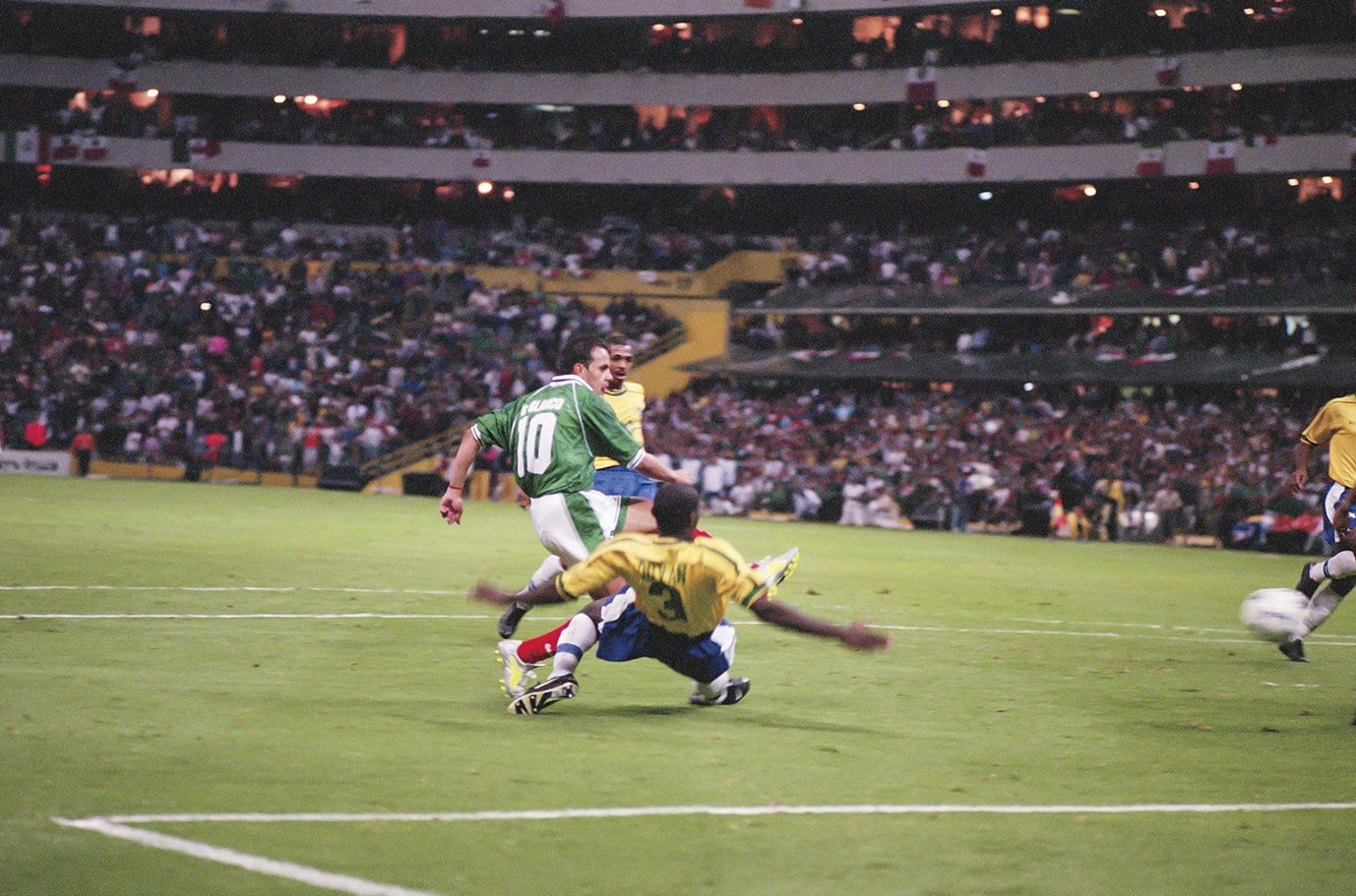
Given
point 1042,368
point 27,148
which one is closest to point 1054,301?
point 1042,368

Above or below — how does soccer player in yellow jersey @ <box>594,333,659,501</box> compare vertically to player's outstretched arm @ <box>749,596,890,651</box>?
above

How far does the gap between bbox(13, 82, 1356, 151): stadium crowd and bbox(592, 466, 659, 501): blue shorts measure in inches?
1657

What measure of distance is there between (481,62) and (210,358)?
1970 centimetres

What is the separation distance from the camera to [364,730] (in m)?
7.72

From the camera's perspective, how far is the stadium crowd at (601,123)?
51.6 m

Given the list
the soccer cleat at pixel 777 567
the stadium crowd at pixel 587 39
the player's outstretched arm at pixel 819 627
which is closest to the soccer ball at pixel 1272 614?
the soccer cleat at pixel 777 567

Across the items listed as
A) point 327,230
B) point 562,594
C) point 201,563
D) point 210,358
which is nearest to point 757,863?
point 562,594

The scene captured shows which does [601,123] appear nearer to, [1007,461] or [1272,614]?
[1007,461]

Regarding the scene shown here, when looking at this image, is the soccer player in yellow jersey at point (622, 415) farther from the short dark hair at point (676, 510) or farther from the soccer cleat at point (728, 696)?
the short dark hair at point (676, 510)

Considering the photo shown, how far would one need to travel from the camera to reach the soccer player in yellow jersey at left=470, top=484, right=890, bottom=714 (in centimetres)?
778

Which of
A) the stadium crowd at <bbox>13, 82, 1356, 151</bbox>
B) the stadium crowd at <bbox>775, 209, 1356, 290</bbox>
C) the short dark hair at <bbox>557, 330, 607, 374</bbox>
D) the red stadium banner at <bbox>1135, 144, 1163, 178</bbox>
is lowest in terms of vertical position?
the short dark hair at <bbox>557, 330, 607, 374</bbox>

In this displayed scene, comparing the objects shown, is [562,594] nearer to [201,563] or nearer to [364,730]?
[364,730]

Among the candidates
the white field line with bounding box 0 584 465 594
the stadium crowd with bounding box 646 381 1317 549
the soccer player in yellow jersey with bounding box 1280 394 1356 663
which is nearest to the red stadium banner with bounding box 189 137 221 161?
the stadium crowd with bounding box 646 381 1317 549

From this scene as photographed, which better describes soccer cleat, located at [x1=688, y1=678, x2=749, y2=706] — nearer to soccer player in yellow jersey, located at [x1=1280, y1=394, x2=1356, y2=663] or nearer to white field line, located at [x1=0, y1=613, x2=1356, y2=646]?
white field line, located at [x1=0, y1=613, x2=1356, y2=646]
